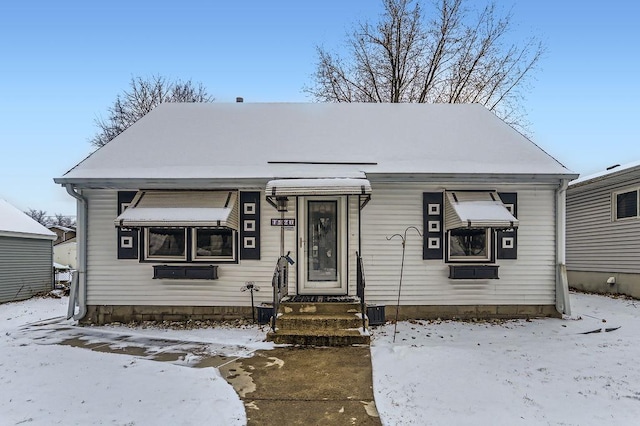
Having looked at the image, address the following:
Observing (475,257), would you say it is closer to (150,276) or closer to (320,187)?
(320,187)

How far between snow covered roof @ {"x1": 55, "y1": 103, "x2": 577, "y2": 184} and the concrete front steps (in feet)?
8.43

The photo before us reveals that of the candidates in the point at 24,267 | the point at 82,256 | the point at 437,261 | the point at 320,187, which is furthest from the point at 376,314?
the point at 24,267

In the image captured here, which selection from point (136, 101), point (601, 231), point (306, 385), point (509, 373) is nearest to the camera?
point (306, 385)

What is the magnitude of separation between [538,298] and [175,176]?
7.88 meters

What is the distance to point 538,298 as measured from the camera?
26.9ft

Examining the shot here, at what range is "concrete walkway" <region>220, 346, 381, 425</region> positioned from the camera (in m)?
→ 3.89

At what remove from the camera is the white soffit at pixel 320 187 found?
712 centimetres

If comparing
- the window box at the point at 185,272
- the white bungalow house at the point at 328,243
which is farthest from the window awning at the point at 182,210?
the window box at the point at 185,272

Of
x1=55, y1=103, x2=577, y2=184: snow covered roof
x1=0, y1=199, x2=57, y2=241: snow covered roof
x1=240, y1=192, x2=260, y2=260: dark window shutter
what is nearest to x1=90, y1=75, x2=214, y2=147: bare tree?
x1=0, y1=199, x2=57, y2=241: snow covered roof

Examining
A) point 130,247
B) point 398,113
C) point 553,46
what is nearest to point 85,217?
point 130,247

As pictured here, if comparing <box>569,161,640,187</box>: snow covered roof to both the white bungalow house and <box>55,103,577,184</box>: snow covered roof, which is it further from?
the white bungalow house

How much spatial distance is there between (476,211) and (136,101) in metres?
24.7

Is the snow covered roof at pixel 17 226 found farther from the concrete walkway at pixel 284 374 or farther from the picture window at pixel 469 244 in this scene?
the picture window at pixel 469 244

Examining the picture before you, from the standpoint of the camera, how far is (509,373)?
16.3ft
